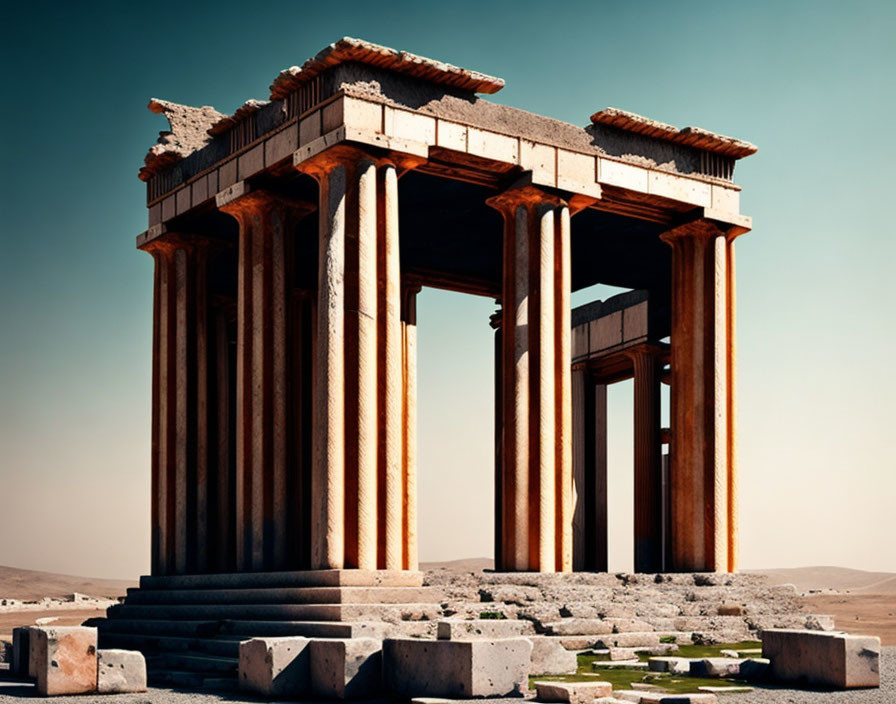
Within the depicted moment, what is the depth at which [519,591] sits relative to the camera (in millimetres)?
24219

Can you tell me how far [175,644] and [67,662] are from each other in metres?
5.83

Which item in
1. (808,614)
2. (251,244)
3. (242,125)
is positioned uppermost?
(242,125)

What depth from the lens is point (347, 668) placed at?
56.1ft

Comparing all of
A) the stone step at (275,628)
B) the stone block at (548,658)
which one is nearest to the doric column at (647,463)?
the stone step at (275,628)

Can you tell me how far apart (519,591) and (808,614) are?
7.03m

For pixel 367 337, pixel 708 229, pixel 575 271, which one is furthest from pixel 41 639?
pixel 575 271

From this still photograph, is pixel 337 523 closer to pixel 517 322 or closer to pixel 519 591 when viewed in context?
pixel 519 591

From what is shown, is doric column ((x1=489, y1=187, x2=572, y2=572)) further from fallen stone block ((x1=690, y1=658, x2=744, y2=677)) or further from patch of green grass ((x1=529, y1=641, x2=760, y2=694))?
fallen stone block ((x1=690, y1=658, x2=744, y2=677))

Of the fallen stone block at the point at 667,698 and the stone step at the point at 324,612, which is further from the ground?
the stone step at the point at 324,612

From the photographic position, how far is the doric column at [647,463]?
3800cm

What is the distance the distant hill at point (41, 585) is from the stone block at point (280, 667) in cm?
7001

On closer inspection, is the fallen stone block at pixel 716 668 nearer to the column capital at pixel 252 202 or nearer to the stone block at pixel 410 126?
the stone block at pixel 410 126

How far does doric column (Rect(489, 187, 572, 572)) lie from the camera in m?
26.8

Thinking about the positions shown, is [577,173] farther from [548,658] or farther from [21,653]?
[21,653]
